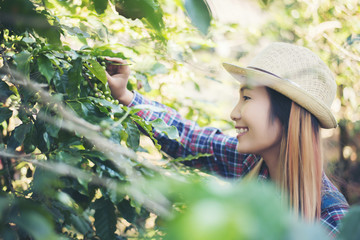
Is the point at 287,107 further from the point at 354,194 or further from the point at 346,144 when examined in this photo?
the point at 346,144

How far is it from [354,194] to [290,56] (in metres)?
2.08

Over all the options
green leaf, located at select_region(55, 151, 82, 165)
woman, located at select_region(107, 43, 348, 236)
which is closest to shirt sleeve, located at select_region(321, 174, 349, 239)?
woman, located at select_region(107, 43, 348, 236)

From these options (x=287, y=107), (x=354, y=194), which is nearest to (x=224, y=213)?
(x=287, y=107)

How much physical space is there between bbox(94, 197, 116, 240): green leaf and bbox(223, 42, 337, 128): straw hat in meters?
0.75

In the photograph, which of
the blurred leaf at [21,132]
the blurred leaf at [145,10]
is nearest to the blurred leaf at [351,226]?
the blurred leaf at [145,10]

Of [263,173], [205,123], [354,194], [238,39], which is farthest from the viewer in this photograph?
[238,39]

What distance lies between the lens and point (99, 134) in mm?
906

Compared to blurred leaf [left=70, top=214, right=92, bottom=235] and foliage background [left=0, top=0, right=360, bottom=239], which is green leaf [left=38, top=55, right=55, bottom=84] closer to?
foliage background [left=0, top=0, right=360, bottom=239]

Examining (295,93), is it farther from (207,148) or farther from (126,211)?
(126,211)

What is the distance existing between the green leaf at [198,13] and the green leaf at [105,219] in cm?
75

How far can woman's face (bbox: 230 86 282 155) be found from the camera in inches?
60.5

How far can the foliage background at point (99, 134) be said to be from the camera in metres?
0.26

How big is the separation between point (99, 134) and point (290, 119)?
3.12 feet

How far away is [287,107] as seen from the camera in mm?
1599
